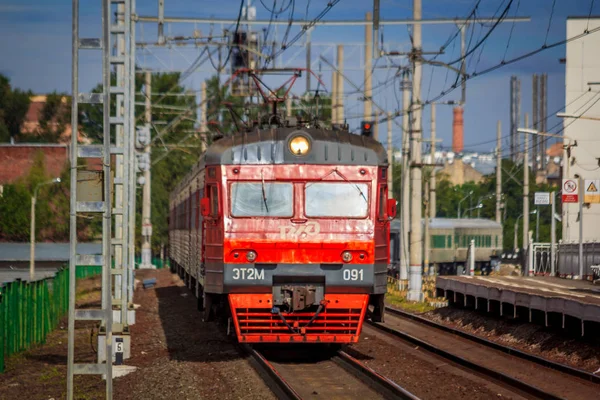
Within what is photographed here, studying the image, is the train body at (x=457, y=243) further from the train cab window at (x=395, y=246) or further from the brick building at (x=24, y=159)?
the brick building at (x=24, y=159)

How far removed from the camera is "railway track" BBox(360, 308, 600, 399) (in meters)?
12.4

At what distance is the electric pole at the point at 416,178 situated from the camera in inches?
1073

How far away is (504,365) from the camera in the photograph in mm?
14898

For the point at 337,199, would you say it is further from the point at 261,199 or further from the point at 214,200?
the point at 214,200

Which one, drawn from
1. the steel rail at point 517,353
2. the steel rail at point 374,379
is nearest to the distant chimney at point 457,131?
the steel rail at point 517,353

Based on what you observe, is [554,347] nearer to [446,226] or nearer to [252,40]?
[252,40]

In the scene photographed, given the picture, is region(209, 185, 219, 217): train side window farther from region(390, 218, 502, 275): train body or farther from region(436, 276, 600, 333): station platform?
region(390, 218, 502, 275): train body

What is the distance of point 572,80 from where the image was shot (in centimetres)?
4609

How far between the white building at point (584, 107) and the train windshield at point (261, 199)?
32786 mm

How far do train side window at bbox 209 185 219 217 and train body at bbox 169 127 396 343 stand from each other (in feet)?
0.05

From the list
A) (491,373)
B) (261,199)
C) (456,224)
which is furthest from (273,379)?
(456,224)

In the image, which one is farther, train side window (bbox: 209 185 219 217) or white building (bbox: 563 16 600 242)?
white building (bbox: 563 16 600 242)

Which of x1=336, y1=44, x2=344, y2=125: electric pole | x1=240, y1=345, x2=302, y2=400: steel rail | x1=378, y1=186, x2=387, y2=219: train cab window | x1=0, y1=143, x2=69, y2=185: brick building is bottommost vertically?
x1=240, y1=345, x2=302, y2=400: steel rail

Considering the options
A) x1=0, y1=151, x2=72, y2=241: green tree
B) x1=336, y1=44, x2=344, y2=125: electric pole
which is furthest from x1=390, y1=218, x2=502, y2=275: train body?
x1=0, y1=151, x2=72, y2=241: green tree
